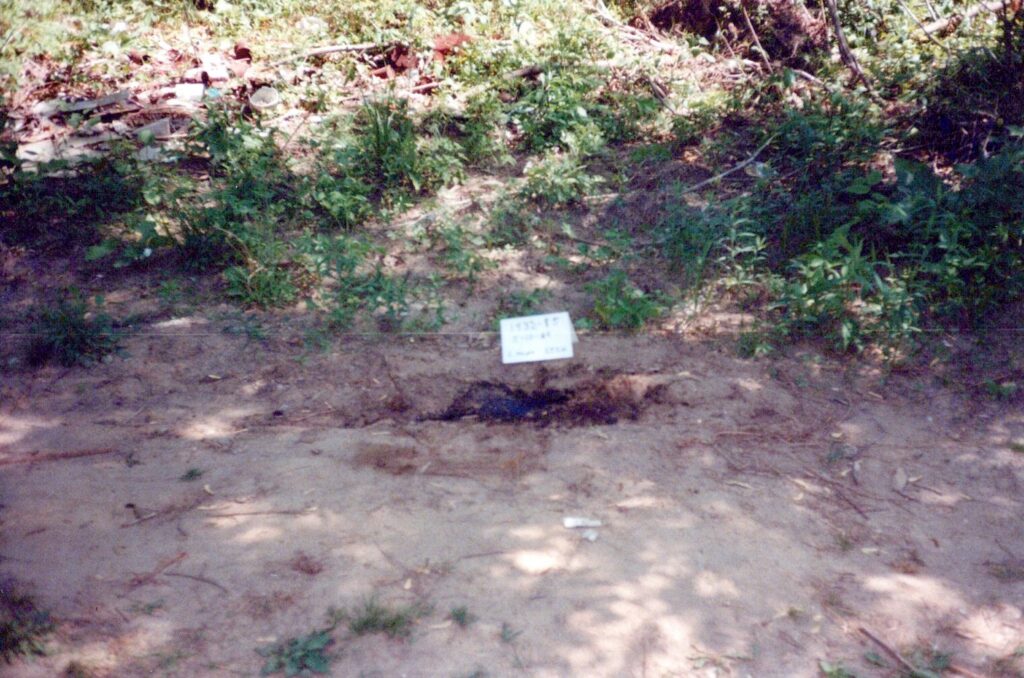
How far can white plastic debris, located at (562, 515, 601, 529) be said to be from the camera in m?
3.21

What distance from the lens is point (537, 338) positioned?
4328 mm

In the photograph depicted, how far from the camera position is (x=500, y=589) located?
114 inches

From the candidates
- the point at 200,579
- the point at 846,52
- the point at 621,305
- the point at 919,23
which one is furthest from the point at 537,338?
the point at 919,23

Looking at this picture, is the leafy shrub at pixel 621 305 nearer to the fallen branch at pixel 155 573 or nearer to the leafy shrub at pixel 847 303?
the leafy shrub at pixel 847 303

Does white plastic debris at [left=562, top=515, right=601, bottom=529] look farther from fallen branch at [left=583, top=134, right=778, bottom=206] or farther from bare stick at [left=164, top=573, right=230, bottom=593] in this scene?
fallen branch at [left=583, top=134, right=778, bottom=206]

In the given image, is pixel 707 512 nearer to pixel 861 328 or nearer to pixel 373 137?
pixel 861 328

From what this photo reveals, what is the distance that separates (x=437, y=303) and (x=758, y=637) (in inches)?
101

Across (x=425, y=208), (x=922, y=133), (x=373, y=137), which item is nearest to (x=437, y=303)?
(x=425, y=208)

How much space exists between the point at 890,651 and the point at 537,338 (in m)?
2.21

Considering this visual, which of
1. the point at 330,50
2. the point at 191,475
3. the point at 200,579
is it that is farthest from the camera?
the point at 330,50

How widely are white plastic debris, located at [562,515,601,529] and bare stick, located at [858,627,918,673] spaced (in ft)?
3.25

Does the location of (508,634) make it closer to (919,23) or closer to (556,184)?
(556,184)

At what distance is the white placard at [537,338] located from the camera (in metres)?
4.26

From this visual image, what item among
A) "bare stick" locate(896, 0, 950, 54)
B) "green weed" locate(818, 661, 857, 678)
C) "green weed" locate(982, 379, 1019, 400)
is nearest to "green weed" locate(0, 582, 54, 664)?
"green weed" locate(818, 661, 857, 678)
